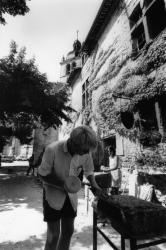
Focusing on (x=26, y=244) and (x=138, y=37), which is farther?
(x=138, y=37)

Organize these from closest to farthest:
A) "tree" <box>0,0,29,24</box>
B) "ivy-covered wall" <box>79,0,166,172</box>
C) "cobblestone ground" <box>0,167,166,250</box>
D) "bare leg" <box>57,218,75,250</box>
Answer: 1. "bare leg" <box>57,218,75,250</box>
2. "cobblestone ground" <box>0,167,166,250</box>
3. "tree" <box>0,0,29,24</box>
4. "ivy-covered wall" <box>79,0,166,172</box>

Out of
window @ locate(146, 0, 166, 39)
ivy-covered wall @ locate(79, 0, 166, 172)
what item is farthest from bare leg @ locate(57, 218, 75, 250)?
window @ locate(146, 0, 166, 39)

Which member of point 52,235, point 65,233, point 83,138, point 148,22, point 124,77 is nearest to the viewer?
point 83,138

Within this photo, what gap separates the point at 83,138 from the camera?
6.69 feet

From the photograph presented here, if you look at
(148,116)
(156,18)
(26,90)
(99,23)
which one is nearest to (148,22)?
(156,18)

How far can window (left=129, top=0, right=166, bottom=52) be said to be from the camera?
674 cm

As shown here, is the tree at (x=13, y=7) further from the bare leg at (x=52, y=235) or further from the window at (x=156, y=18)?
the bare leg at (x=52, y=235)

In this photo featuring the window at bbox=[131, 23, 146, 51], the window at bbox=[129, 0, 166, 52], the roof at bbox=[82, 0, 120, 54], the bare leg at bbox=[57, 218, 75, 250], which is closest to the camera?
the bare leg at bbox=[57, 218, 75, 250]

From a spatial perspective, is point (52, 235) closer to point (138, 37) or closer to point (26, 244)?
point (26, 244)

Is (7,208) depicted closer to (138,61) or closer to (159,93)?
(159,93)

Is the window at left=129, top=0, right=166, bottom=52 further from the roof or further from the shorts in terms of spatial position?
the shorts

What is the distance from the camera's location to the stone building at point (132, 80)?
592 centimetres

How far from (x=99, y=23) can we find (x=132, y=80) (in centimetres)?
541

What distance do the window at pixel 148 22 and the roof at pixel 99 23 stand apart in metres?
2.22
